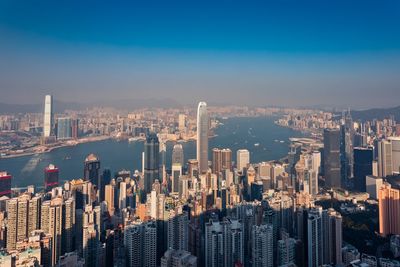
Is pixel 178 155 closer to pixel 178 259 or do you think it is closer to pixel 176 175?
pixel 176 175

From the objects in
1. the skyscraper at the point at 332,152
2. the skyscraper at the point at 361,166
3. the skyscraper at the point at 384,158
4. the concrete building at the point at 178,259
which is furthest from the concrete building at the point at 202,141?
the concrete building at the point at 178,259

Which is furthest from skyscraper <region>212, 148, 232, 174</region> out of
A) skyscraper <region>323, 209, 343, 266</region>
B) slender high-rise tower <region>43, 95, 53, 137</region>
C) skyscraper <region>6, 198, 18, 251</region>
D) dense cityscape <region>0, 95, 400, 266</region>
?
skyscraper <region>6, 198, 18, 251</region>

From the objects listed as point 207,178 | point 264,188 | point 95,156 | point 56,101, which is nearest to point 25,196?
point 56,101

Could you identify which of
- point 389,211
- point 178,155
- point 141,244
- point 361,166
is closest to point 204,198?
point 141,244

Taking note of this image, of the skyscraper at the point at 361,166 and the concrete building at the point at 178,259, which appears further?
the skyscraper at the point at 361,166

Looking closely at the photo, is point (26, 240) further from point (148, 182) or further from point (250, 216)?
point (148, 182)

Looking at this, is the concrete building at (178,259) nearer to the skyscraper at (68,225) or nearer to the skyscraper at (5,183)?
the skyscraper at (68,225)
